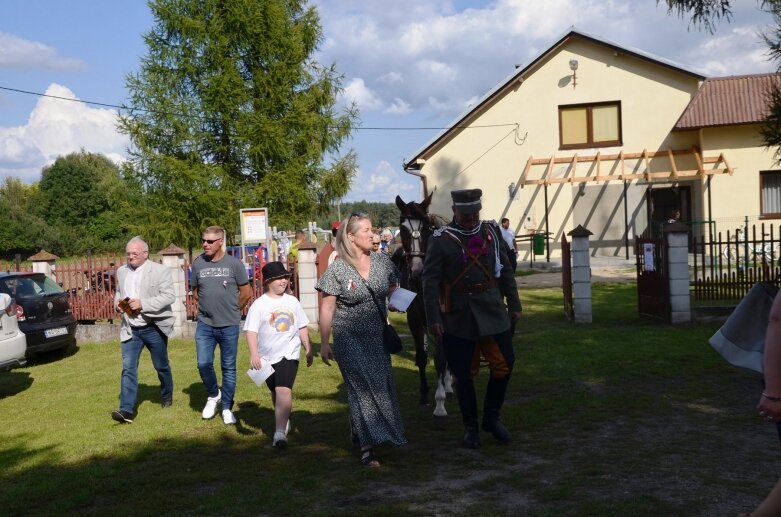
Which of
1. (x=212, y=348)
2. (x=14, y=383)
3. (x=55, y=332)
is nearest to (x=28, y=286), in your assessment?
(x=55, y=332)

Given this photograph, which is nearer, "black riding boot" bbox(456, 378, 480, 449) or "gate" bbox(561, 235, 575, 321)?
"black riding boot" bbox(456, 378, 480, 449)

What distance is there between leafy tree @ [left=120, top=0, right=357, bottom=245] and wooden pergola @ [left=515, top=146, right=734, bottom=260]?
8.18 meters

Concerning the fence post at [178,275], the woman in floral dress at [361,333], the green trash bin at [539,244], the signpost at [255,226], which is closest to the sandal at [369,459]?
the woman in floral dress at [361,333]

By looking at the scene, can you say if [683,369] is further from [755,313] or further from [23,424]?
[23,424]

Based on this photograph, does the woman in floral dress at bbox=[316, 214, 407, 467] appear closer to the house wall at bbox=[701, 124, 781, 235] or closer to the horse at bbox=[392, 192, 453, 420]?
the horse at bbox=[392, 192, 453, 420]

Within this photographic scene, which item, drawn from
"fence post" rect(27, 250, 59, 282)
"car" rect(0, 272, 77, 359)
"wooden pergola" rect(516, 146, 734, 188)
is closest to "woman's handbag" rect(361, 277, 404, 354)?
"car" rect(0, 272, 77, 359)

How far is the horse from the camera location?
8.31 m

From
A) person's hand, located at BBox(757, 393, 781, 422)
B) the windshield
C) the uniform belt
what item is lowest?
person's hand, located at BBox(757, 393, 781, 422)

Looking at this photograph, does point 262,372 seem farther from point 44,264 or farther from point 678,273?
point 44,264

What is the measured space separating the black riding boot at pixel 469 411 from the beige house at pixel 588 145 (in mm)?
23129

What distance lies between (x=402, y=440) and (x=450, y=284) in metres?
1.35

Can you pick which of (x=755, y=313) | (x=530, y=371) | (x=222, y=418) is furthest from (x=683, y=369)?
(x=755, y=313)

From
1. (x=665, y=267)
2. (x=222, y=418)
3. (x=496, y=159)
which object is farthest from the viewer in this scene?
(x=496, y=159)

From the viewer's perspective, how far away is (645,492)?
215 inches
